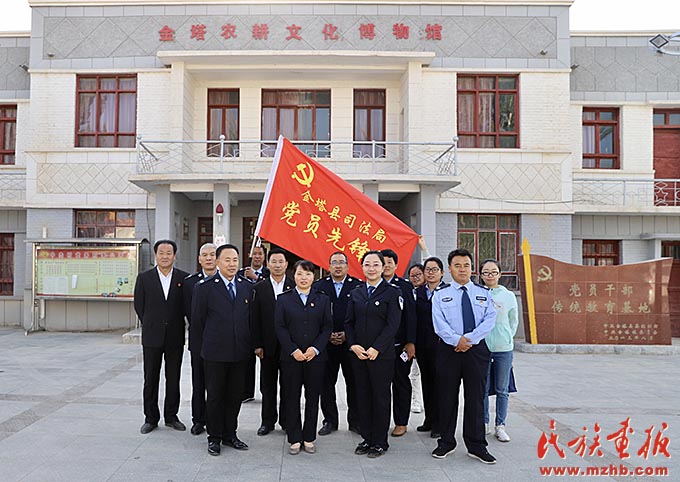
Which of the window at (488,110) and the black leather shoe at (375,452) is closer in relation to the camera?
the black leather shoe at (375,452)

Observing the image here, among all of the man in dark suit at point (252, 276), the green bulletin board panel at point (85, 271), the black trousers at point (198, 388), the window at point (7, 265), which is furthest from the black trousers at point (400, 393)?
the window at point (7, 265)

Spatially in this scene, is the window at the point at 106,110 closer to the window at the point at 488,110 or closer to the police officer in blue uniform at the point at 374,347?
the window at the point at 488,110

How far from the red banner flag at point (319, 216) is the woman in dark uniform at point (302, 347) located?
960 millimetres

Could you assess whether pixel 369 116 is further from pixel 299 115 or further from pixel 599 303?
pixel 599 303

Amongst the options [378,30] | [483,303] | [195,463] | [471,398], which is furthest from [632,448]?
[378,30]

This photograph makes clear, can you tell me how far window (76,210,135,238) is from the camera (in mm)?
12953

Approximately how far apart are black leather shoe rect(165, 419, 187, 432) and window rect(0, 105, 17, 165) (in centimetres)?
1163

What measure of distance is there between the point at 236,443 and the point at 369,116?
1022 centimetres

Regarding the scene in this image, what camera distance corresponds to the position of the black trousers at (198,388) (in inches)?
192

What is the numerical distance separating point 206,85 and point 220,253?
9.89 meters

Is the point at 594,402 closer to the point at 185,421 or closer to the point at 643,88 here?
the point at 185,421

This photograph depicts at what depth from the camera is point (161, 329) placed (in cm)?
509

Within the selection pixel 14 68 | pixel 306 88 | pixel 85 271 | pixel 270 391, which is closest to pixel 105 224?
pixel 85 271

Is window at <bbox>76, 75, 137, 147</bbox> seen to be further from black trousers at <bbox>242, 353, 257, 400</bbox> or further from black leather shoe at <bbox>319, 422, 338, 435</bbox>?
black leather shoe at <bbox>319, 422, 338, 435</bbox>
